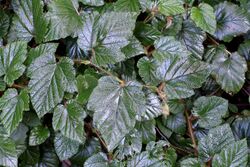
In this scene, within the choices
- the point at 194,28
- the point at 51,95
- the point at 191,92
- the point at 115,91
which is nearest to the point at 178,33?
the point at 194,28

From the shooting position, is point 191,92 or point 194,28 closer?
point 191,92

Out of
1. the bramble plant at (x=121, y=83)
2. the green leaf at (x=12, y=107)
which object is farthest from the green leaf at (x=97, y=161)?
the green leaf at (x=12, y=107)

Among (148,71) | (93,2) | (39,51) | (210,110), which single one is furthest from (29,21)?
(210,110)

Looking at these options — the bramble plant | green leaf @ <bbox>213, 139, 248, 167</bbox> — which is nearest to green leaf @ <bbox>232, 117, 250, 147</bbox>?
the bramble plant

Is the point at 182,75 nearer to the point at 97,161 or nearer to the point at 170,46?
the point at 170,46

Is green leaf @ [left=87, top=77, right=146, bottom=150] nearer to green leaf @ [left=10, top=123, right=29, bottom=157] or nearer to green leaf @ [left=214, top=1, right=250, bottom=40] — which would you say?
green leaf @ [left=10, top=123, right=29, bottom=157]

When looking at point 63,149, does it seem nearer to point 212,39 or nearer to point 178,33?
point 178,33
